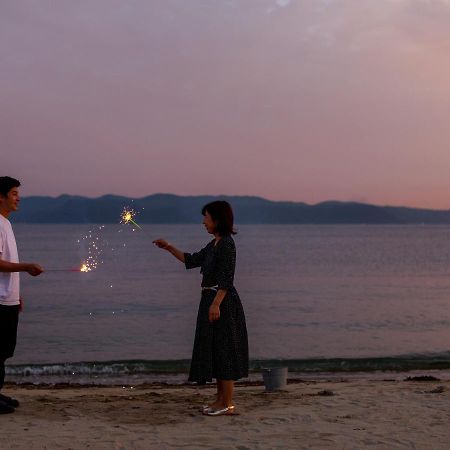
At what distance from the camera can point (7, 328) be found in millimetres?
6352

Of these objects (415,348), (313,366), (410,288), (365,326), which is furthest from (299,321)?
(410,288)

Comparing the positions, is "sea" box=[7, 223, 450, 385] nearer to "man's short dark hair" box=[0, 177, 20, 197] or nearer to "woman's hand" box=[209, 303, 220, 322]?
"woman's hand" box=[209, 303, 220, 322]

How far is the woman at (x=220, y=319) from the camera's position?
21.5 feet

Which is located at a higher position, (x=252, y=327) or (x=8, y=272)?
(x=8, y=272)

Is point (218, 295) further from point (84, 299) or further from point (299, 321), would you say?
point (84, 299)

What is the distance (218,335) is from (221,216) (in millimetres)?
1122

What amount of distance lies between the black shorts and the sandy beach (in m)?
0.65

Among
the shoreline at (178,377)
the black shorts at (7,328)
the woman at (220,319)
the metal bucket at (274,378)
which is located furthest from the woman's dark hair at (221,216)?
the shoreline at (178,377)

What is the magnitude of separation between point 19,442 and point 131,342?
13.5 m

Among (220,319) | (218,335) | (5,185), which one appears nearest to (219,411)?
(218,335)

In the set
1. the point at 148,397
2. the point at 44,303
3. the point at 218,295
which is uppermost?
the point at 218,295

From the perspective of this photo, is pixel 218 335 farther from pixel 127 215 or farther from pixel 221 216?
pixel 127 215

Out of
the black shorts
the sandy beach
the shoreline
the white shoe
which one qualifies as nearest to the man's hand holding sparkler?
the black shorts

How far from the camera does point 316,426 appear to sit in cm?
637
